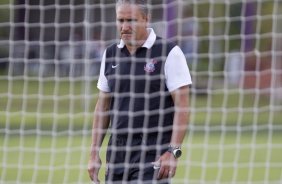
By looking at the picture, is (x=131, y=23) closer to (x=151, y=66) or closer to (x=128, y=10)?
(x=128, y=10)

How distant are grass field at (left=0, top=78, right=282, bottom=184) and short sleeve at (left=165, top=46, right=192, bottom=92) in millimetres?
2860

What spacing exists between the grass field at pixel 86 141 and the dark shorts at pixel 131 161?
A: 8.86 ft

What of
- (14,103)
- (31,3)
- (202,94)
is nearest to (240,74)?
(202,94)

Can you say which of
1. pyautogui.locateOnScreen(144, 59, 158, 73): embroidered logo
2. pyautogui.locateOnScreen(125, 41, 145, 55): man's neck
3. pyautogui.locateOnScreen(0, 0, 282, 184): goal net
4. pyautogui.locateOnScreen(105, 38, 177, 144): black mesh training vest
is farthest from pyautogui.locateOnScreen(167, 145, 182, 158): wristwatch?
pyautogui.locateOnScreen(0, 0, 282, 184): goal net

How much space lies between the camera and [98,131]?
15.7 ft

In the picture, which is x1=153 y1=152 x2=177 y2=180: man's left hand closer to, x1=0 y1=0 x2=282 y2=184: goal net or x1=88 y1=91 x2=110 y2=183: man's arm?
x1=88 y1=91 x2=110 y2=183: man's arm

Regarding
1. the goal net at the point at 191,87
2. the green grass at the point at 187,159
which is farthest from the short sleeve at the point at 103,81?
the green grass at the point at 187,159

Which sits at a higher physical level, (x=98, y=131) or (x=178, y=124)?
(x=178, y=124)

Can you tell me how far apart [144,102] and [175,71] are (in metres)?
0.24

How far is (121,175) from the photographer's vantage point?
15.0 feet

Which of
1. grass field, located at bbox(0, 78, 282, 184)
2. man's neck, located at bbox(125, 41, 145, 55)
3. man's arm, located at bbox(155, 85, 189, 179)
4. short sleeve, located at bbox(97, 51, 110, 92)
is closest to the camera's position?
man's arm, located at bbox(155, 85, 189, 179)

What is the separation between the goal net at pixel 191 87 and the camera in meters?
7.64

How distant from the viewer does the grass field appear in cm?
803

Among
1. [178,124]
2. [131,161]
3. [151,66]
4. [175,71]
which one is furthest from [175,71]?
[131,161]
